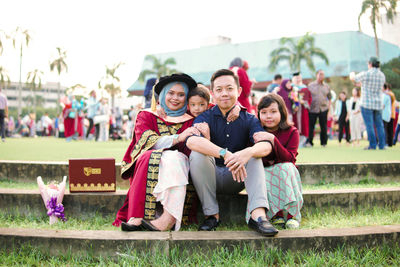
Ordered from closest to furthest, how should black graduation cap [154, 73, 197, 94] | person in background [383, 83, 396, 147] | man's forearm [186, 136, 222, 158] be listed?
1. man's forearm [186, 136, 222, 158]
2. black graduation cap [154, 73, 197, 94]
3. person in background [383, 83, 396, 147]

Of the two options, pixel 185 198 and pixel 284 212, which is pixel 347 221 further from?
pixel 185 198

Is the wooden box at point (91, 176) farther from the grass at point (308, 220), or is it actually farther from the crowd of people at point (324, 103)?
the crowd of people at point (324, 103)

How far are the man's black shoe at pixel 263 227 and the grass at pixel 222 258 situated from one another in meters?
0.11

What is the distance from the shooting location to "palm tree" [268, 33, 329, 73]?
2962cm

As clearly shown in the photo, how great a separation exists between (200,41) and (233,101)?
48839 millimetres

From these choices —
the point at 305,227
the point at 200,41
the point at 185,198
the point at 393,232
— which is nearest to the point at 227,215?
the point at 185,198

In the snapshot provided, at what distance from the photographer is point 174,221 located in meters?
3.12

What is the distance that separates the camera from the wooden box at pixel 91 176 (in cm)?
364

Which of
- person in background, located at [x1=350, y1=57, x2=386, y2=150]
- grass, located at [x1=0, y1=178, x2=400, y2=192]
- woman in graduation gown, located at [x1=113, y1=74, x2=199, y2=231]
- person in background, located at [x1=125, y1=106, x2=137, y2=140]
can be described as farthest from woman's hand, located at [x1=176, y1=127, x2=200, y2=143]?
person in background, located at [x1=125, y1=106, x2=137, y2=140]

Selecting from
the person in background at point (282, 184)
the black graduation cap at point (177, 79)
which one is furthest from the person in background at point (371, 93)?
the black graduation cap at point (177, 79)

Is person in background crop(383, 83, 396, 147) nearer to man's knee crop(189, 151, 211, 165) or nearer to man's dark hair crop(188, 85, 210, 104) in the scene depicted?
man's dark hair crop(188, 85, 210, 104)

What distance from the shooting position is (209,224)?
311 cm

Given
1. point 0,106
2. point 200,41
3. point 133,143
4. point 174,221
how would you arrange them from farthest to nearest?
point 200,41, point 0,106, point 133,143, point 174,221

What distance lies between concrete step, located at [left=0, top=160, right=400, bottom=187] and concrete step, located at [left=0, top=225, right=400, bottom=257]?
1.76 m
